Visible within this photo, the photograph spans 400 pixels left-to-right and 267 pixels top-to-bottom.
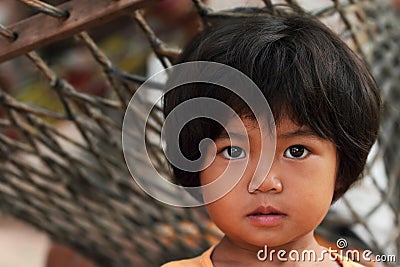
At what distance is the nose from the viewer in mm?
1053

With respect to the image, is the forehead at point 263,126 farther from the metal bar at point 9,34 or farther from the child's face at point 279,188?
the metal bar at point 9,34

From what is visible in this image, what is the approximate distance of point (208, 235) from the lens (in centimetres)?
191

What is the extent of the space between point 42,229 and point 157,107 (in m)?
0.74

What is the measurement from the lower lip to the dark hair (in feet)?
0.42

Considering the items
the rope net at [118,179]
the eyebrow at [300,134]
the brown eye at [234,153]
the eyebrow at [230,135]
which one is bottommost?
the rope net at [118,179]

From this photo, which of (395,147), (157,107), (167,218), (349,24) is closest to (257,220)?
(157,107)

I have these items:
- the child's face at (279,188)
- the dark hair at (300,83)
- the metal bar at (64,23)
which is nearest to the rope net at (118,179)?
the metal bar at (64,23)

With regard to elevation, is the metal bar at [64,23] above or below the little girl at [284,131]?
above

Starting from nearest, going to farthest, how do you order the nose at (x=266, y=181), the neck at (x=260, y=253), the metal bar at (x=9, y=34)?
1. the nose at (x=266, y=181)
2. the neck at (x=260, y=253)
3. the metal bar at (x=9, y=34)

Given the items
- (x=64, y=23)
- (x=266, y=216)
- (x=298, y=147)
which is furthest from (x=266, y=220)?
(x=64, y=23)

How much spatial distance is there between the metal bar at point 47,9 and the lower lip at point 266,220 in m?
0.45

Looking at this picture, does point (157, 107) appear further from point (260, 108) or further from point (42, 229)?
point (42, 229)

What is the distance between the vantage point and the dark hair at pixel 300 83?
3.51 feet

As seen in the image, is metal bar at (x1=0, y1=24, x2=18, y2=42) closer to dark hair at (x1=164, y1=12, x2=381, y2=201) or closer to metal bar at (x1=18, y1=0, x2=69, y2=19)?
metal bar at (x1=18, y1=0, x2=69, y2=19)
